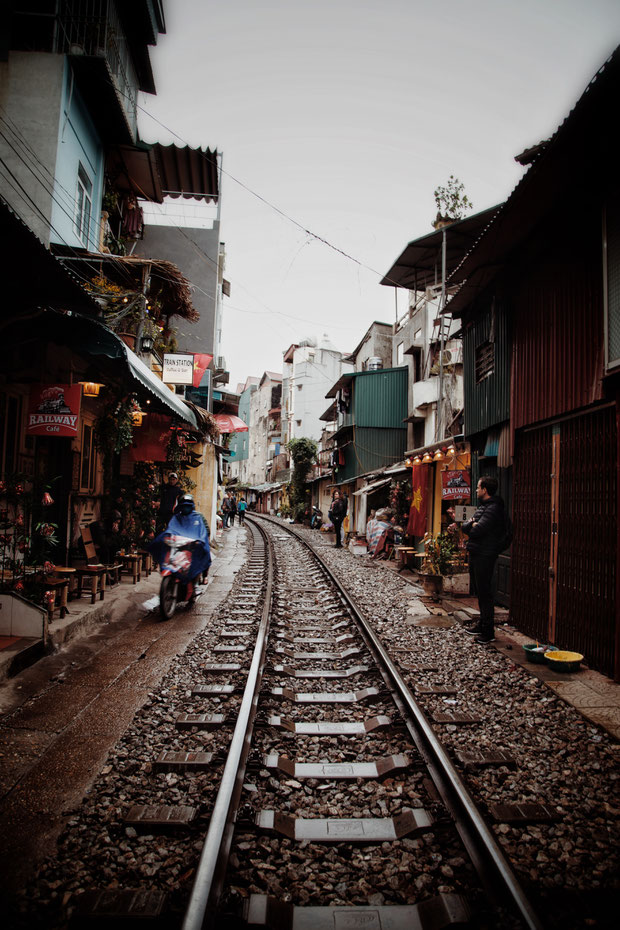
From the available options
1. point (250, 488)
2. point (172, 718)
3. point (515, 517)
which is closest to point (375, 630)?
point (515, 517)

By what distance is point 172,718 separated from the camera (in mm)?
4160

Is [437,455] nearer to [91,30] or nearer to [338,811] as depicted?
[338,811]

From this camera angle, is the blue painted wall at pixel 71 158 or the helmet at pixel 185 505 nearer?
the helmet at pixel 185 505

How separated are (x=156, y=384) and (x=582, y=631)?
7447 mm

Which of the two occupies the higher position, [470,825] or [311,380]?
[311,380]

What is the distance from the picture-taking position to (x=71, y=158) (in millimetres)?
10406

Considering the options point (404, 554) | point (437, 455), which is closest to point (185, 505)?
point (404, 554)

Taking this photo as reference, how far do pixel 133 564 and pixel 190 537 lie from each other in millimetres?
2997

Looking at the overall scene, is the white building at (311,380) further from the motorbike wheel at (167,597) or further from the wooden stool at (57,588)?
the wooden stool at (57,588)

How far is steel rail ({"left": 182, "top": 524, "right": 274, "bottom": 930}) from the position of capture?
209 centimetres

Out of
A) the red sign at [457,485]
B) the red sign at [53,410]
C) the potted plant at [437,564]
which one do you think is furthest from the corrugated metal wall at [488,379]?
the red sign at [53,410]

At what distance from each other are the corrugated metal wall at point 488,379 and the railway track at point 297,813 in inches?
216

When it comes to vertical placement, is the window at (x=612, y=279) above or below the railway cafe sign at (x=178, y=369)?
below

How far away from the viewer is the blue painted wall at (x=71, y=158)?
32.4ft
